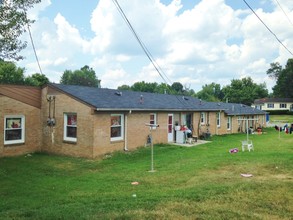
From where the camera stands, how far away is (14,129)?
56.6 ft

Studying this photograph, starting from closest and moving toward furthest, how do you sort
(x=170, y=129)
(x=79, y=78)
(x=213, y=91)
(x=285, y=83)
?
(x=170, y=129)
(x=285, y=83)
(x=79, y=78)
(x=213, y=91)

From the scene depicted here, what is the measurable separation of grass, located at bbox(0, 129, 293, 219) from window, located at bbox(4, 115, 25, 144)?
1392 mm

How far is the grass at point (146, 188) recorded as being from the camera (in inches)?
262

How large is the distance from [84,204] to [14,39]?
7555 mm

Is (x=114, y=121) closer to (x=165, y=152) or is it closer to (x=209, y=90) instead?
(x=165, y=152)

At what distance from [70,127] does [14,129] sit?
3.17 meters

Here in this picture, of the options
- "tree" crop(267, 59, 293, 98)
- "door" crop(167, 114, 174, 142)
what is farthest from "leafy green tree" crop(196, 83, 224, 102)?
"door" crop(167, 114, 174, 142)

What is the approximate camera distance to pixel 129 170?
13039 mm

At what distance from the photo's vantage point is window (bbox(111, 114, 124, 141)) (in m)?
18.0

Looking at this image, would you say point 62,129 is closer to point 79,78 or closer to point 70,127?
point 70,127

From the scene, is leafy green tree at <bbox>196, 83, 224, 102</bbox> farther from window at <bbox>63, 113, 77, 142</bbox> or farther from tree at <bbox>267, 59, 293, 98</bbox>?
window at <bbox>63, 113, 77, 142</bbox>

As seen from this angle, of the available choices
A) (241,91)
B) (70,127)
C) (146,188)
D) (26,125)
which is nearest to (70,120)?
(70,127)

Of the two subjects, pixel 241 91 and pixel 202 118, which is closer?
pixel 202 118

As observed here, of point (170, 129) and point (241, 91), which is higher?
point (241, 91)
